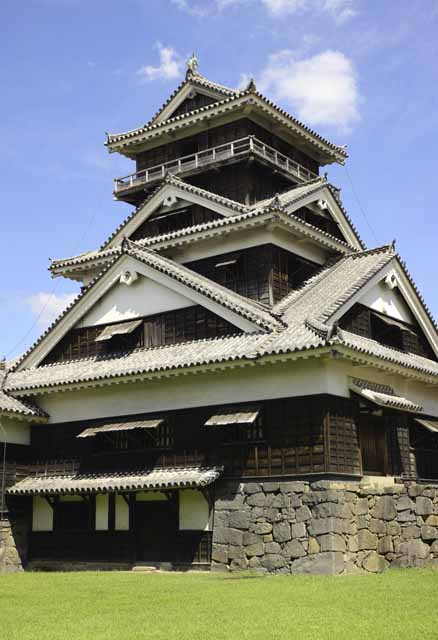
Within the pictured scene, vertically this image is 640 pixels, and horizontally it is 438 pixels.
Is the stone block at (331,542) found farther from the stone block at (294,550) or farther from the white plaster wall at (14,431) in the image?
the white plaster wall at (14,431)

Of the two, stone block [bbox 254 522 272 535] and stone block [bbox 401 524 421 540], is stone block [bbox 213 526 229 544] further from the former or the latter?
stone block [bbox 401 524 421 540]

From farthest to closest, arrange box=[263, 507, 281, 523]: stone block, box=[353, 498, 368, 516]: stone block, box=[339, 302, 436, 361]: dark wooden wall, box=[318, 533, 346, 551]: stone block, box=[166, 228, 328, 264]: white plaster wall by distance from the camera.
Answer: box=[166, 228, 328, 264]: white plaster wall < box=[339, 302, 436, 361]: dark wooden wall < box=[263, 507, 281, 523]: stone block < box=[353, 498, 368, 516]: stone block < box=[318, 533, 346, 551]: stone block

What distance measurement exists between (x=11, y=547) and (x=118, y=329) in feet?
27.3

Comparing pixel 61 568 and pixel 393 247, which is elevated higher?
pixel 393 247

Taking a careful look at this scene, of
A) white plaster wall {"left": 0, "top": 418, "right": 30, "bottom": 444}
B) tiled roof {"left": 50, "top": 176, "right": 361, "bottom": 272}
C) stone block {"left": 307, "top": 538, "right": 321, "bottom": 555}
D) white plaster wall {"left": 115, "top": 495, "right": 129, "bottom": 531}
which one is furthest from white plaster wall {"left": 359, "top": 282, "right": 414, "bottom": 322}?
white plaster wall {"left": 0, "top": 418, "right": 30, "bottom": 444}

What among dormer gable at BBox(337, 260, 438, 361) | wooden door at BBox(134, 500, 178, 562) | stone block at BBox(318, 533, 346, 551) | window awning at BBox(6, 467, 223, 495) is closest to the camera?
stone block at BBox(318, 533, 346, 551)

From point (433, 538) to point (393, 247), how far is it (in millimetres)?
10426

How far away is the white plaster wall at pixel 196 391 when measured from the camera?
832 inches

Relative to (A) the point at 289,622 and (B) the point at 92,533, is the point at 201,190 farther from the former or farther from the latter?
(A) the point at 289,622

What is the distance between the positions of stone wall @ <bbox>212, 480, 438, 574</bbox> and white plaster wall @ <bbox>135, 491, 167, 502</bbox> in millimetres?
2183

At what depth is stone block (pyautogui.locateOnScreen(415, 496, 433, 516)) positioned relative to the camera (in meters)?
22.2

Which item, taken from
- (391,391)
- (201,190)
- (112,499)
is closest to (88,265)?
(201,190)

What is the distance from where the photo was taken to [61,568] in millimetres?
24922

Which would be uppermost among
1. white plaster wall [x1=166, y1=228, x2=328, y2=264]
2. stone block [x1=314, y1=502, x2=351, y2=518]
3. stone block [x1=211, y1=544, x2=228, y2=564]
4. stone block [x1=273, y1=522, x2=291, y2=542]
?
Answer: white plaster wall [x1=166, y1=228, x2=328, y2=264]
